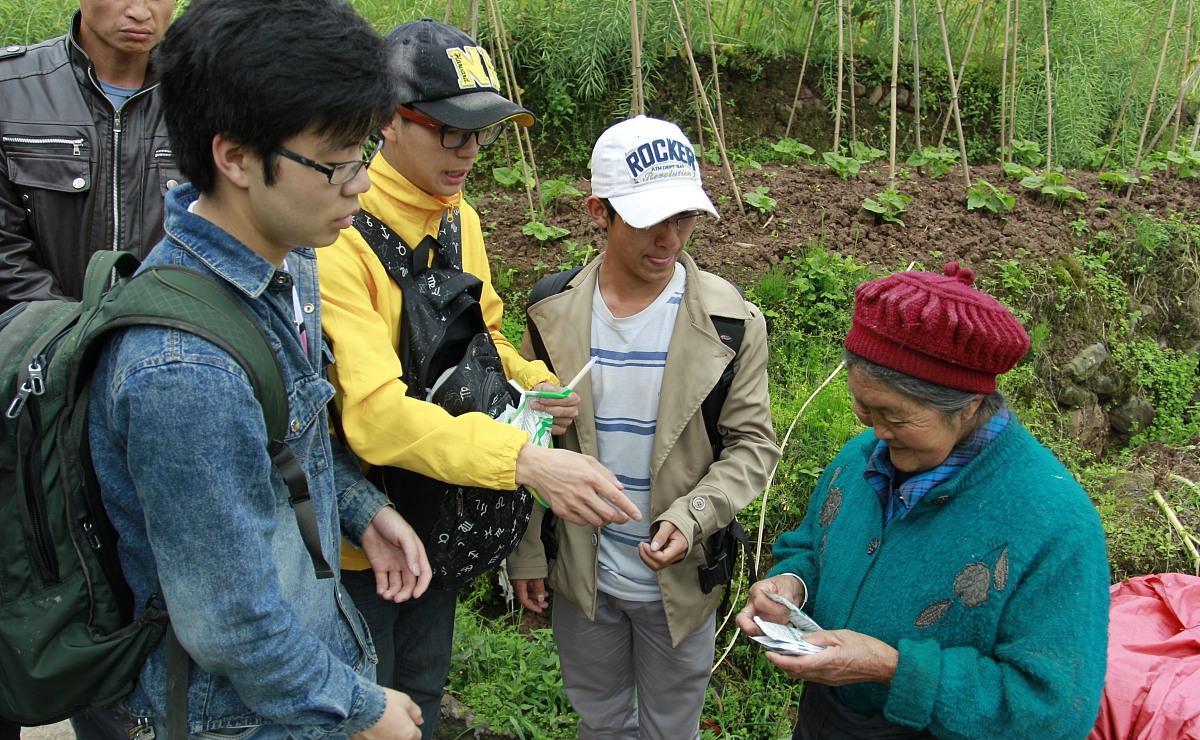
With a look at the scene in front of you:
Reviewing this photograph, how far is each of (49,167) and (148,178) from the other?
254 millimetres

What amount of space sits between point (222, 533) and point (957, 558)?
1.32 meters

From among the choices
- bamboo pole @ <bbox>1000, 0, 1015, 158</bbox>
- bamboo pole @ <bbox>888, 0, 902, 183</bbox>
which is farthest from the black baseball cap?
bamboo pole @ <bbox>1000, 0, 1015, 158</bbox>

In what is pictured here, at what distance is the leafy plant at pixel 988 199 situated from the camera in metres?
5.45

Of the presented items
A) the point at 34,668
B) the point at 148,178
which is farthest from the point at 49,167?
the point at 34,668

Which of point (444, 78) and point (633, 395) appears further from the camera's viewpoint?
point (633, 395)

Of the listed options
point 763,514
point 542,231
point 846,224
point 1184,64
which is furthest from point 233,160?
point 1184,64

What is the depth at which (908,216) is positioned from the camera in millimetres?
5266

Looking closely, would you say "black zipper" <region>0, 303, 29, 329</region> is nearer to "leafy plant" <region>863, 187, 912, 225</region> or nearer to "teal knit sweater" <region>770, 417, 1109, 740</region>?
"teal knit sweater" <region>770, 417, 1109, 740</region>

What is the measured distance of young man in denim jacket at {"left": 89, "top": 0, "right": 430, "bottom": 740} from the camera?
1257mm

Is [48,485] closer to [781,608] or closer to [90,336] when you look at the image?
[90,336]

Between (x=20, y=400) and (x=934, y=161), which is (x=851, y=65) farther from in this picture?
(x=20, y=400)

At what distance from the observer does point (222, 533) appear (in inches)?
50.8

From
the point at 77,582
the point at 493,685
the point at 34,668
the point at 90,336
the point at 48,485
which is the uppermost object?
the point at 90,336

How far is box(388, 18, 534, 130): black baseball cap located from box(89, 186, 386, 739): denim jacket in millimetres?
633
